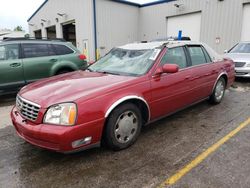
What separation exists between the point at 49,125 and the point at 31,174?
2.19ft

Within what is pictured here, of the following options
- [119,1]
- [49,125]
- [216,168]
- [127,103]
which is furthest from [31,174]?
[119,1]

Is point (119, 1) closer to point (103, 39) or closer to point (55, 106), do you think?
point (103, 39)

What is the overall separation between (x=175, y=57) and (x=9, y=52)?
15.3 feet

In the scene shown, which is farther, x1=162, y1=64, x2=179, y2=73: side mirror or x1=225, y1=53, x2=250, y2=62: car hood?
x1=225, y1=53, x2=250, y2=62: car hood

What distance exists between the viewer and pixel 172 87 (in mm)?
3893

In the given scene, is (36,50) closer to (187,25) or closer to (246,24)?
(246,24)

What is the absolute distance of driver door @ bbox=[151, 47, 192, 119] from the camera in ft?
12.0

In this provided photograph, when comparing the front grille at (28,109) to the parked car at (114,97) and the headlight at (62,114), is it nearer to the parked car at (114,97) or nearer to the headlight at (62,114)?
the parked car at (114,97)

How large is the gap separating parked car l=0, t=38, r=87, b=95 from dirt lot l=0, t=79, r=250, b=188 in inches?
93.0

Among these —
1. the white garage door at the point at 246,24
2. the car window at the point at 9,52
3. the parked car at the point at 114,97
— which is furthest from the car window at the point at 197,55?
the white garage door at the point at 246,24

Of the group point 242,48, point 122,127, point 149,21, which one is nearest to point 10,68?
point 122,127

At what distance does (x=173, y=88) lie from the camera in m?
3.91

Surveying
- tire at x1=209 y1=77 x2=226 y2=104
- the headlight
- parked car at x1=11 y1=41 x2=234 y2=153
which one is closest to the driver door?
parked car at x1=11 y1=41 x2=234 y2=153

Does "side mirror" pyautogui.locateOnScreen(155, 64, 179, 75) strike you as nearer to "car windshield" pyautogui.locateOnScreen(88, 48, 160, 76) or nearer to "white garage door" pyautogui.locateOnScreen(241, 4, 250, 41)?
"car windshield" pyautogui.locateOnScreen(88, 48, 160, 76)
